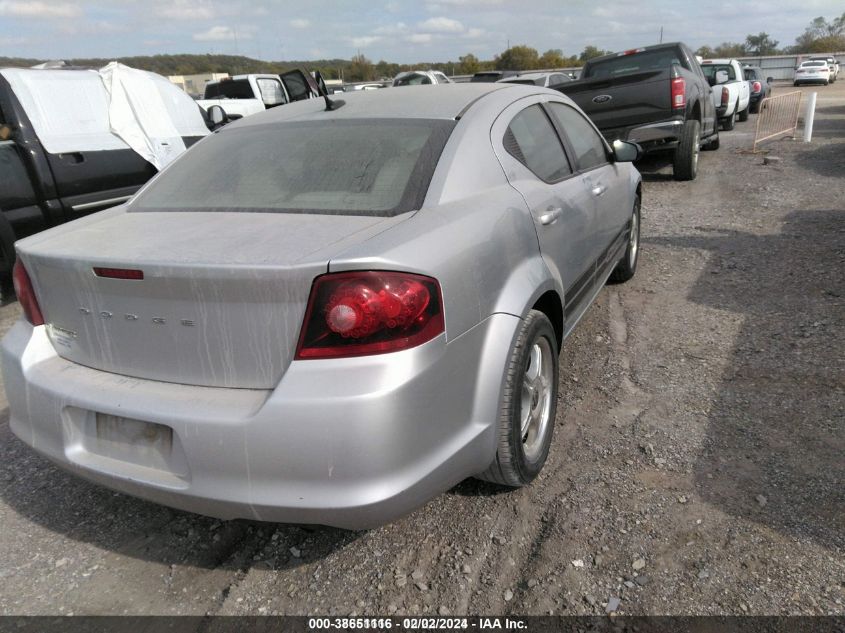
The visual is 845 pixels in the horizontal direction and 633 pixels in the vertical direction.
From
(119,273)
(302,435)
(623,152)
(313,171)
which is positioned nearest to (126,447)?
(119,273)

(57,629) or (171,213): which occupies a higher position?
(171,213)

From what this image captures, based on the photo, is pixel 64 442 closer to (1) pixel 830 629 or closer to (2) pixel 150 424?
(2) pixel 150 424

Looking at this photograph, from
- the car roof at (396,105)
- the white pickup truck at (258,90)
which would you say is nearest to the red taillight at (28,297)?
the car roof at (396,105)

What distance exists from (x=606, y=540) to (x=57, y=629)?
1944mm

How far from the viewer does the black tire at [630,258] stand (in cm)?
521

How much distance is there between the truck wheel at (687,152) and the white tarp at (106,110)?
670 cm

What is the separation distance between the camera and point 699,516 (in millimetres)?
2596

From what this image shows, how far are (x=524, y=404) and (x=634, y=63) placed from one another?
1028 centimetres

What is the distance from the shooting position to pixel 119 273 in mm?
2127

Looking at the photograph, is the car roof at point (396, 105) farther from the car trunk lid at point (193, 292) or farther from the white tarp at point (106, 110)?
the white tarp at point (106, 110)

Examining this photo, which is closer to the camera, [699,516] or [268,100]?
[699,516]

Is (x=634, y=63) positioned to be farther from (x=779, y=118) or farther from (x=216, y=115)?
(x=216, y=115)

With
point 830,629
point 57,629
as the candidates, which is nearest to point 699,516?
point 830,629

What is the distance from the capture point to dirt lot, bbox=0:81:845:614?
2.27 m
